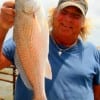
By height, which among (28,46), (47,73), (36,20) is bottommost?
(47,73)

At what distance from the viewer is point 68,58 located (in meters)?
4.19

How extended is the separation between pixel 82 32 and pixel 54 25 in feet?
1.25

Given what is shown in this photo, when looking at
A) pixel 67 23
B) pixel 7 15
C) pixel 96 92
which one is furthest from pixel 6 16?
pixel 96 92

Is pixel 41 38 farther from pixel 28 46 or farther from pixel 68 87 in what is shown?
pixel 68 87

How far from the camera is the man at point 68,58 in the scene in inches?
159

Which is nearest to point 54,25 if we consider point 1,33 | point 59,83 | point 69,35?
point 69,35

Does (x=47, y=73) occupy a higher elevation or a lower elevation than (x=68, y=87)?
higher

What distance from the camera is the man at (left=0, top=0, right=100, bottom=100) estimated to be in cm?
403

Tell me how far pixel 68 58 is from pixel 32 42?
3.87ft

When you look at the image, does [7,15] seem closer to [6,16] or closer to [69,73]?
[6,16]

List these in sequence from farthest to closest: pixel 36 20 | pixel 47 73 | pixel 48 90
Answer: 1. pixel 48 90
2. pixel 47 73
3. pixel 36 20

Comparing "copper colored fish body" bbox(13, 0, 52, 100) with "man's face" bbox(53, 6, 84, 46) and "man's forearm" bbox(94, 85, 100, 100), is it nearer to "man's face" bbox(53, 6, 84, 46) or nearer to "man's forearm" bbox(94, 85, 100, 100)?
"man's face" bbox(53, 6, 84, 46)

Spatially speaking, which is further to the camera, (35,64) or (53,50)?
(53,50)

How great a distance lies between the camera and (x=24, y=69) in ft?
10.3
